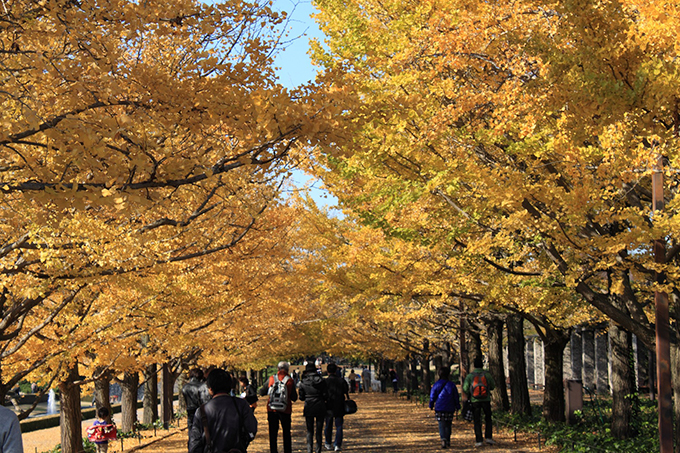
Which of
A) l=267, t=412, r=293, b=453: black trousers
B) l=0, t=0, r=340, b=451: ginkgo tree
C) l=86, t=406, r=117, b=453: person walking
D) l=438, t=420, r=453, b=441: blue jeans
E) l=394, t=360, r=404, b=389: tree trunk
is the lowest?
l=394, t=360, r=404, b=389: tree trunk

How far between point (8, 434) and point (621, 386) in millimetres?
12682

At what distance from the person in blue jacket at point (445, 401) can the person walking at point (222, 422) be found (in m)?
6.81

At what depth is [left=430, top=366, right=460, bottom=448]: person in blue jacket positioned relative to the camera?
39.4 ft

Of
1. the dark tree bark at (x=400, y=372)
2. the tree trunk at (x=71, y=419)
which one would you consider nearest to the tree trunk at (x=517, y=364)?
the tree trunk at (x=71, y=419)

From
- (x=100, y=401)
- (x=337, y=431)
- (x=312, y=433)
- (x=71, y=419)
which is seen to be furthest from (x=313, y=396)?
(x=100, y=401)

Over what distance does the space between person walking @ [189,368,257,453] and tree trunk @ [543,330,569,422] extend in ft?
38.5

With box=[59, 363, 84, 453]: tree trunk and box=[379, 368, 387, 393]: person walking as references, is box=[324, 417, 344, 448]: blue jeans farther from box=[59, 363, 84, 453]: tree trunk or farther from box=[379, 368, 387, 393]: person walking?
box=[379, 368, 387, 393]: person walking

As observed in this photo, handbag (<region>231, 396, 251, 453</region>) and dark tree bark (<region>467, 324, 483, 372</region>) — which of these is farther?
dark tree bark (<region>467, 324, 483, 372</region>)

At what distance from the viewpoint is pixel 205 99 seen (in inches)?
229

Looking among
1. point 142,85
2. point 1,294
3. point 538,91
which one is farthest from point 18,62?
point 538,91

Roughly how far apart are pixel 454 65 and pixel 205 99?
3736 mm

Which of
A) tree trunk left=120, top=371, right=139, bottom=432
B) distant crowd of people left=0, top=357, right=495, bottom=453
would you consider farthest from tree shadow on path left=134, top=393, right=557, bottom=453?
tree trunk left=120, top=371, right=139, bottom=432

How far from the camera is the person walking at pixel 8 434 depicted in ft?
10.3

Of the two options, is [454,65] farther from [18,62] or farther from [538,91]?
[18,62]
